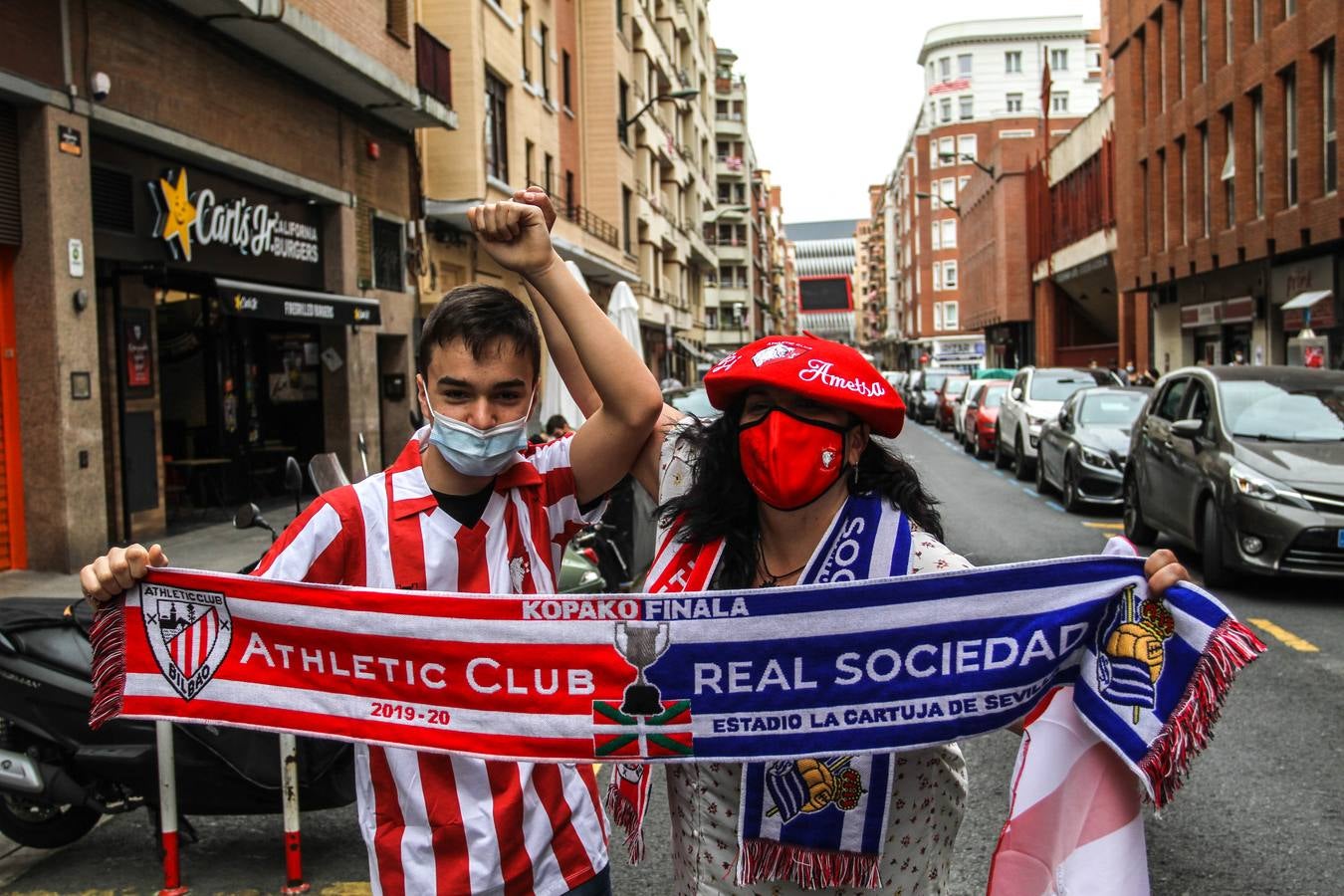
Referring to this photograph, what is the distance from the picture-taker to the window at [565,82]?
109ft

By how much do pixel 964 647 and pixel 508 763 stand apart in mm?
950

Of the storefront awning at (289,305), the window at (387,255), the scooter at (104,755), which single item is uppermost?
the window at (387,255)

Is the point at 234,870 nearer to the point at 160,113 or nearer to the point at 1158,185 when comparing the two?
the point at 160,113

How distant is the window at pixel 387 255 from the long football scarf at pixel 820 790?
1821cm

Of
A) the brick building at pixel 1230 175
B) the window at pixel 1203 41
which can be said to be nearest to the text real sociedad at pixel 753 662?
the brick building at pixel 1230 175

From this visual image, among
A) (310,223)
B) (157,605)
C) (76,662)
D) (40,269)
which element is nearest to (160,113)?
(40,269)

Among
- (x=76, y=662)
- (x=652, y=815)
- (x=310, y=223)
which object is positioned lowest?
(x=652, y=815)

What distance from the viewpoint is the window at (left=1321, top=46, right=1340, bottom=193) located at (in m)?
22.4

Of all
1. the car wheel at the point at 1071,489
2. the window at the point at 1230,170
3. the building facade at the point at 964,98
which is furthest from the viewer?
the building facade at the point at 964,98

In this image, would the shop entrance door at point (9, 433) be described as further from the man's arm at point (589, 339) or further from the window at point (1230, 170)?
the window at point (1230, 170)

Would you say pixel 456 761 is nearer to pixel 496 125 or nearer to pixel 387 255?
pixel 387 255

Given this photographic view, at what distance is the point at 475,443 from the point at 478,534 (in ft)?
0.73

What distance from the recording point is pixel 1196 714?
2148 millimetres

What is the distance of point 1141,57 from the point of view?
34.9 m
